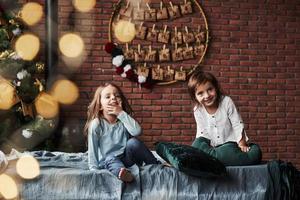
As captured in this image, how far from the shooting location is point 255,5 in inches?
210

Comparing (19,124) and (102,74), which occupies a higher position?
(102,74)

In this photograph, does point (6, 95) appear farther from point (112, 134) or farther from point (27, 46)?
point (112, 134)

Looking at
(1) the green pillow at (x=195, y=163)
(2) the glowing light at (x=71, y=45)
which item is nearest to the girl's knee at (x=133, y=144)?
(1) the green pillow at (x=195, y=163)

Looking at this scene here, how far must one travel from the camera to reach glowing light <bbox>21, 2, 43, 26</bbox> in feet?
16.0

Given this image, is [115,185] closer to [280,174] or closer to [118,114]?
[118,114]

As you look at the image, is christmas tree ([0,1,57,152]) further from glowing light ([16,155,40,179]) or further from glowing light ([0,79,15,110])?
glowing light ([16,155,40,179])

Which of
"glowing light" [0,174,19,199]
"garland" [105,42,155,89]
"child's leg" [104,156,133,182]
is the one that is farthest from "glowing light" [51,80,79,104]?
"glowing light" [0,174,19,199]

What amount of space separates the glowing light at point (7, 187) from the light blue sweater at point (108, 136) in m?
0.50

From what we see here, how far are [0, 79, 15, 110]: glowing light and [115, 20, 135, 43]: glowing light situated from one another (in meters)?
1.27

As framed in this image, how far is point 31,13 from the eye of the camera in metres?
4.90

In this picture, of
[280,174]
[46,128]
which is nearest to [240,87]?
[46,128]

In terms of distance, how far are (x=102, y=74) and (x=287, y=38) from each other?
81.9 inches

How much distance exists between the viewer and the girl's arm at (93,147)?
3006 millimetres

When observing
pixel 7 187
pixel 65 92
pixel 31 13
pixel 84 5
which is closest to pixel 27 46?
pixel 31 13
